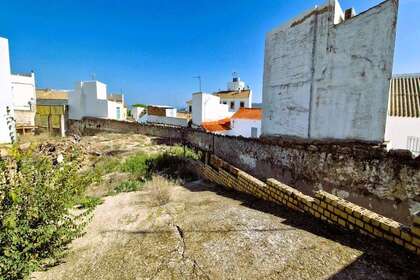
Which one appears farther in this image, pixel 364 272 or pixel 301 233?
pixel 301 233

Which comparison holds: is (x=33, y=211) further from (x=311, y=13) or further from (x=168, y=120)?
(x=168, y=120)

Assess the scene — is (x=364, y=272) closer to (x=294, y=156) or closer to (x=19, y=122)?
(x=294, y=156)

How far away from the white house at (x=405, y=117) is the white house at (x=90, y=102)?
2399 centimetres

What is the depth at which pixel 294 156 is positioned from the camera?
6.43 meters

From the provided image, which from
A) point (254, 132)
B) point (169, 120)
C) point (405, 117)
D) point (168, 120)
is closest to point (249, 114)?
point (254, 132)

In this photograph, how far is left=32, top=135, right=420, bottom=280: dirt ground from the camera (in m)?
2.62

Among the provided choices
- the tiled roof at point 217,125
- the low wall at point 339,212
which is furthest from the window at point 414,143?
the tiled roof at point 217,125

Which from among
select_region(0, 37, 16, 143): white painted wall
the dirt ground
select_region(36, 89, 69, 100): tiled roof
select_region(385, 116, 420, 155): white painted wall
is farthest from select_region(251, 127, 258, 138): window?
select_region(36, 89, 69, 100): tiled roof

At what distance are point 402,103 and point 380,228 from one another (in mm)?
11252

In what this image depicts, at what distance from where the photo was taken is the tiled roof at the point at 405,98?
10.8m

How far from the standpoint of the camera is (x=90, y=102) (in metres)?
26.0

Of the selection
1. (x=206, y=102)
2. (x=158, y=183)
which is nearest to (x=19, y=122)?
(x=206, y=102)

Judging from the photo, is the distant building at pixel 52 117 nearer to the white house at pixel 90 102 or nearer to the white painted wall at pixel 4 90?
the white house at pixel 90 102

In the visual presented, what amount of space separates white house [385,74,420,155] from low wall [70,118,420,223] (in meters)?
6.30
